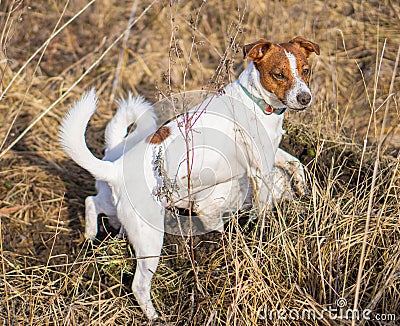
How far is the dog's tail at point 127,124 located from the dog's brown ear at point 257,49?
751 mm

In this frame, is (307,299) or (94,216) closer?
(307,299)

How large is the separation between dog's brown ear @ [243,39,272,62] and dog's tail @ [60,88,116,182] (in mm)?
855

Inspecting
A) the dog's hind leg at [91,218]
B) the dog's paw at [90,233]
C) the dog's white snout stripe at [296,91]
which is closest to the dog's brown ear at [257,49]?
the dog's white snout stripe at [296,91]

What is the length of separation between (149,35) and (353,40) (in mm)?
2122

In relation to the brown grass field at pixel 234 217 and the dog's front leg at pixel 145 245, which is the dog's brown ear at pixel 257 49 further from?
the dog's front leg at pixel 145 245

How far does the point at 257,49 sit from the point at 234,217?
0.92 metres

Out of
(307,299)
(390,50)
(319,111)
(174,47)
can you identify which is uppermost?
(174,47)

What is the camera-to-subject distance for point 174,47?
8.45 ft

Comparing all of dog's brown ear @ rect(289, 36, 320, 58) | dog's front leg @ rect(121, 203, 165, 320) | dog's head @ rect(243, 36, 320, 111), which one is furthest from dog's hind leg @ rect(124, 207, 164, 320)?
dog's brown ear @ rect(289, 36, 320, 58)

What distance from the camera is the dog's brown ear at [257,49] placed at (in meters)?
3.04

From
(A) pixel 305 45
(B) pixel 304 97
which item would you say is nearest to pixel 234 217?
(B) pixel 304 97

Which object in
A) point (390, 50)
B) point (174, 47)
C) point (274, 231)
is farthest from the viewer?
point (390, 50)

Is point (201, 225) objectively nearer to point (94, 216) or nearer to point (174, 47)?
point (94, 216)

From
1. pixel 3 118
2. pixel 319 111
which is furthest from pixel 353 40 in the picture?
pixel 3 118
